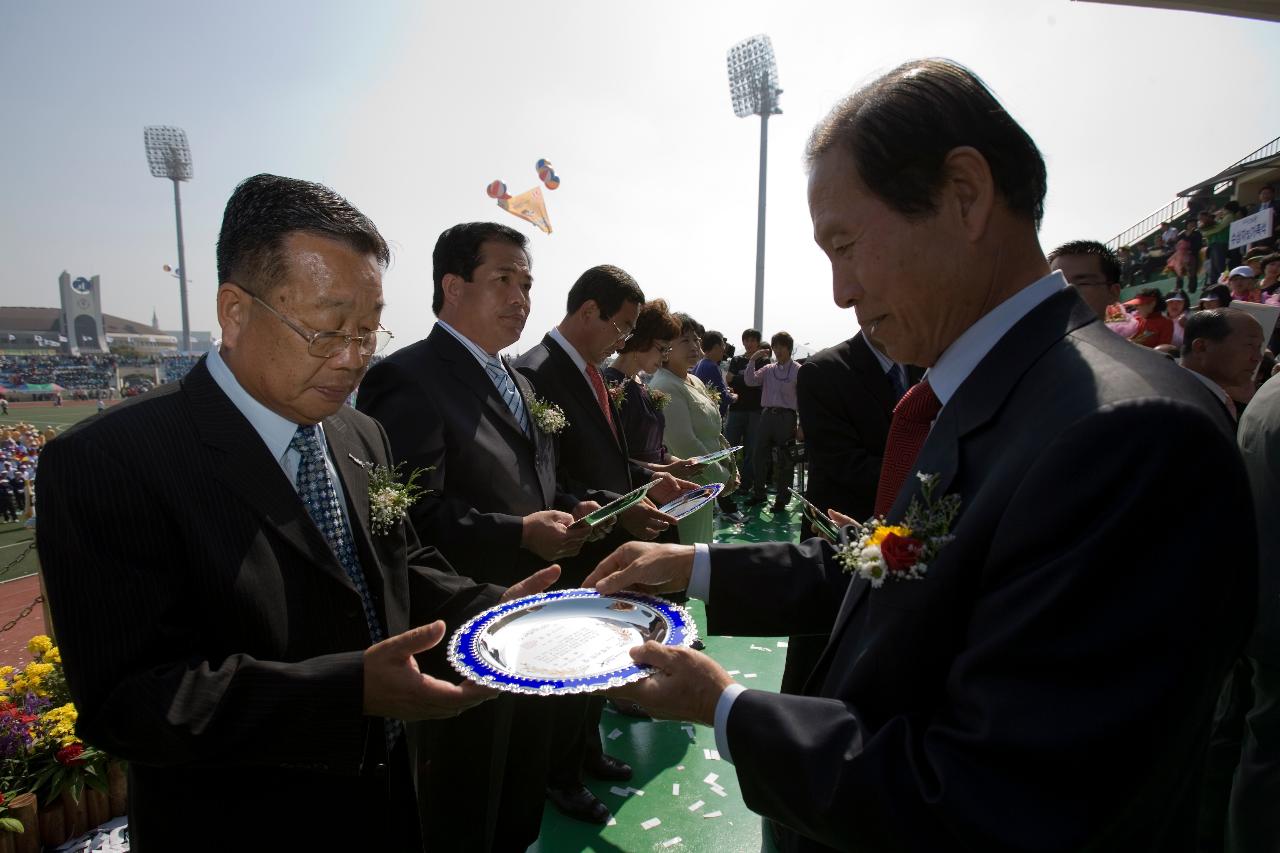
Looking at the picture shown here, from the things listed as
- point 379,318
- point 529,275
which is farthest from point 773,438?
point 379,318

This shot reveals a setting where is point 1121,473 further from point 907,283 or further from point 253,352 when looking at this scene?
point 253,352

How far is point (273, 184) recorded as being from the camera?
66.7 inches

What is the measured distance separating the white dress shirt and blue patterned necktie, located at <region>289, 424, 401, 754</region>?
1011 mm

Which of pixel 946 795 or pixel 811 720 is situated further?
pixel 811 720

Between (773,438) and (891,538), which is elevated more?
(891,538)

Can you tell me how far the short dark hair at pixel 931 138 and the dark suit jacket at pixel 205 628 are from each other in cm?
160

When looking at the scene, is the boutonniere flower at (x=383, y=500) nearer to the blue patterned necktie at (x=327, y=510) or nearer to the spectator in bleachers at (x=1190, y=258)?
the blue patterned necktie at (x=327, y=510)

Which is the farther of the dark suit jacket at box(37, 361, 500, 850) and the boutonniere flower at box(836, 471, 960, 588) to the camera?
the dark suit jacket at box(37, 361, 500, 850)

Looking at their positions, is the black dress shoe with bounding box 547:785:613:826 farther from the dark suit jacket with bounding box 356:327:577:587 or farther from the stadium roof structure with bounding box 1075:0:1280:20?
the stadium roof structure with bounding box 1075:0:1280:20

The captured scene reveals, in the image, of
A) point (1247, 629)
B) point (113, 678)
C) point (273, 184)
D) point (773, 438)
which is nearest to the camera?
point (1247, 629)

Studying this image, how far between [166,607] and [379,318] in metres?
0.89

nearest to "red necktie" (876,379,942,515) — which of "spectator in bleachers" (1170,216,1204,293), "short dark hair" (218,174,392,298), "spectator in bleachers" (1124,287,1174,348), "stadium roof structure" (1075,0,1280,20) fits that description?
"short dark hair" (218,174,392,298)

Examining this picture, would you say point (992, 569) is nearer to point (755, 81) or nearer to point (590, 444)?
point (590, 444)

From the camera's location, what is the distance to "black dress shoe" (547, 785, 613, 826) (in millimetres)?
3377
